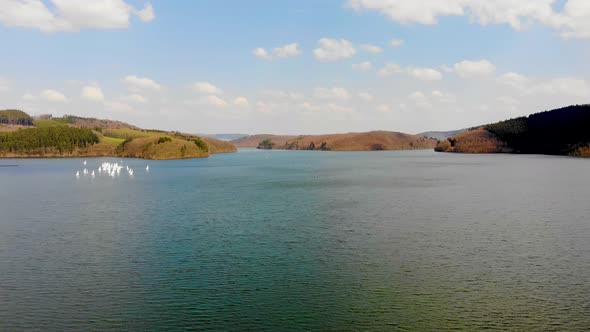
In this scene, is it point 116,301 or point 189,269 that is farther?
point 189,269

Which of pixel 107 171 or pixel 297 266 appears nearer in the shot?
pixel 297 266

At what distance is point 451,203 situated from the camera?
64938 mm

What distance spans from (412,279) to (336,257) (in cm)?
711

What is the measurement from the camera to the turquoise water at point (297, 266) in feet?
75.6

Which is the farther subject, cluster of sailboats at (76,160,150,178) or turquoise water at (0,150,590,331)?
cluster of sailboats at (76,160,150,178)

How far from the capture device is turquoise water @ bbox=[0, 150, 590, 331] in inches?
907

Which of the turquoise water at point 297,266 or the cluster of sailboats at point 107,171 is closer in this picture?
the turquoise water at point 297,266

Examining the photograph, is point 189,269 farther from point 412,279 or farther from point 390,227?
point 390,227

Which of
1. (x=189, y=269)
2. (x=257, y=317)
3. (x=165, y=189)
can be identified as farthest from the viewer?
(x=165, y=189)

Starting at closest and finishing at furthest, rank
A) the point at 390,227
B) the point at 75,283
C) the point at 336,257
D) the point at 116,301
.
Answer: the point at 116,301 < the point at 75,283 < the point at 336,257 < the point at 390,227

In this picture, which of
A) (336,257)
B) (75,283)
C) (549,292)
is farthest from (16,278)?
(549,292)

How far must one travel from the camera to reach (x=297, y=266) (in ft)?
106

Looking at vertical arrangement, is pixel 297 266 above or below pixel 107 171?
below

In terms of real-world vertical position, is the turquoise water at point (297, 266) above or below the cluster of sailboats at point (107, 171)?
below
